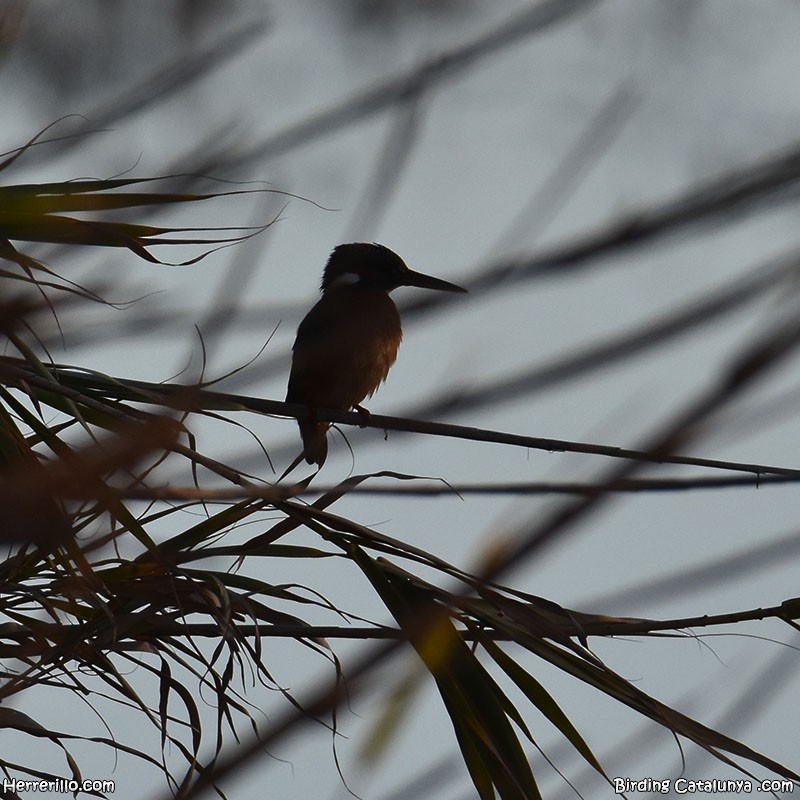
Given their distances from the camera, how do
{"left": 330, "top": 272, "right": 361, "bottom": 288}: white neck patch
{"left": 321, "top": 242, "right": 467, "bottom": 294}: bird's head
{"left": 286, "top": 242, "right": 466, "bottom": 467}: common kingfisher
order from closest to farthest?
{"left": 286, "top": 242, "right": 466, "bottom": 467}: common kingfisher < {"left": 330, "top": 272, "right": 361, "bottom": 288}: white neck patch < {"left": 321, "top": 242, "right": 467, "bottom": 294}: bird's head

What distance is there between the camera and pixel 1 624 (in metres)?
2.37

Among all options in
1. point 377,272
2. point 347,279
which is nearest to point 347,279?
point 347,279

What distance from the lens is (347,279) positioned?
638cm

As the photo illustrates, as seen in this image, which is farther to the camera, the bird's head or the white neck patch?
the bird's head

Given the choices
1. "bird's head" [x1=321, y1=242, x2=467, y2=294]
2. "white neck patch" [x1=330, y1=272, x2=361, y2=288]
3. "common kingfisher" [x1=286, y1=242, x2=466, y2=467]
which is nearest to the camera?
"common kingfisher" [x1=286, y1=242, x2=466, y2=467]

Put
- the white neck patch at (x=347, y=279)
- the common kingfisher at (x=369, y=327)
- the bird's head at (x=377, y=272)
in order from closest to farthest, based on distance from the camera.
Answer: the common kingfisher at (x=369, y=327)
the white neck patch at (x=347, y=279)
the bird's head at (x=377, y=272)

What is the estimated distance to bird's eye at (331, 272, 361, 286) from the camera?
6.27 metres

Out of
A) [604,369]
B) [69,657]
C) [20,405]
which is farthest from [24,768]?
[604,369]

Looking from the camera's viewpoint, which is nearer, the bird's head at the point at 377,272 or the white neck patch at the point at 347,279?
the white neck patch at the point at 347,279

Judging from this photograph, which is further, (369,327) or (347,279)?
(347,279)

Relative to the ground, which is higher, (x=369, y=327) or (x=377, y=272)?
(x=377, y=272)

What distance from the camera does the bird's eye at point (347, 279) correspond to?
20.6ft

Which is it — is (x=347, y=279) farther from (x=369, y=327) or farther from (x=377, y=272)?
(x=369, y=327)

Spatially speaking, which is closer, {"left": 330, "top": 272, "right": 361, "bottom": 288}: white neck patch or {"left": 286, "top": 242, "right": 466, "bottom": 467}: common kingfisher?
{"left": 286, "top": 242, "right": 466, "bottom": 467}: common kingfisher
